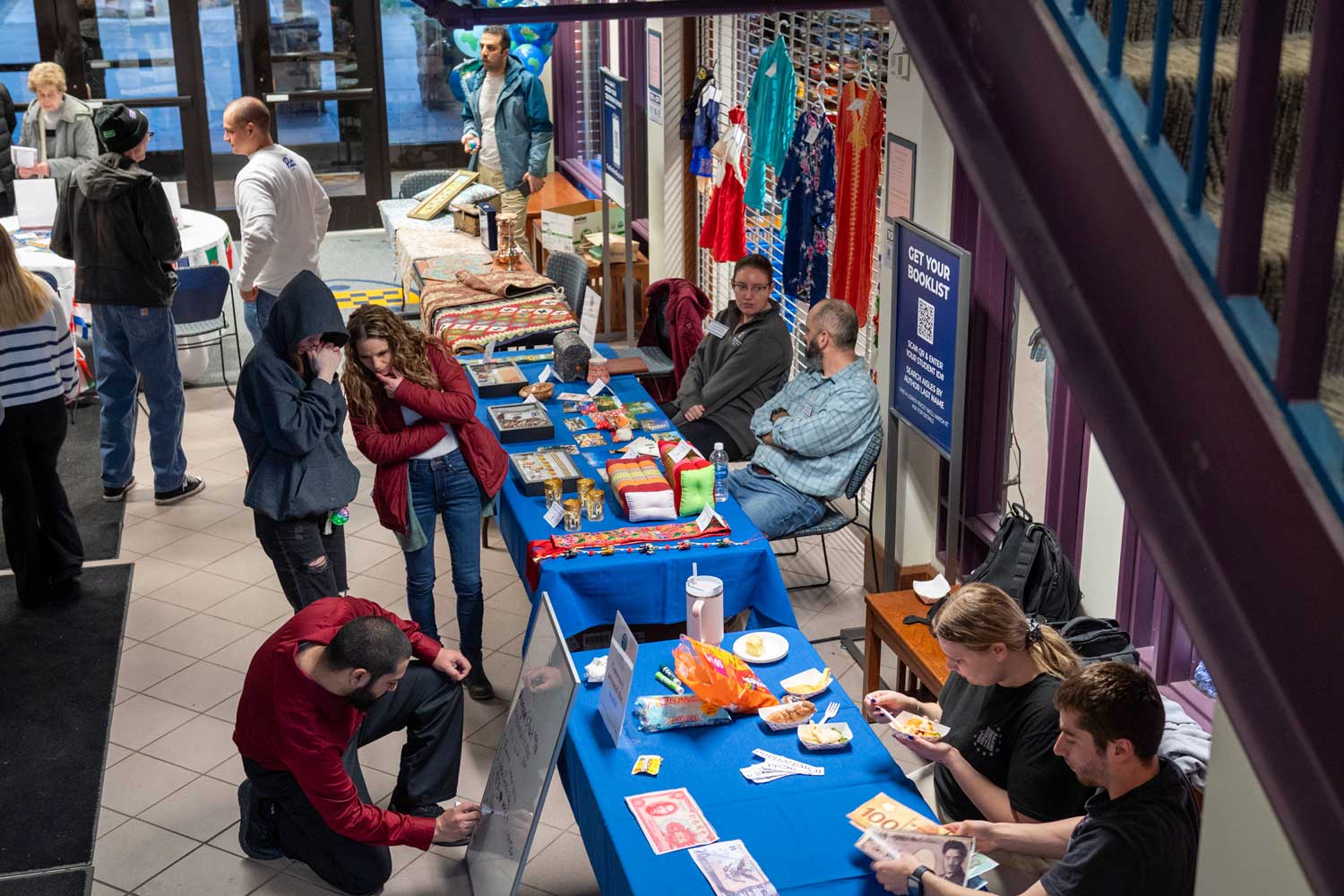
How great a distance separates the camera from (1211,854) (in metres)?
2.51

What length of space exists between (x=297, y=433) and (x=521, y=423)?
1.32 m

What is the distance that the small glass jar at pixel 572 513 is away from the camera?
195 inches

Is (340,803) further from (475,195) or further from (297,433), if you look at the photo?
(475,195)

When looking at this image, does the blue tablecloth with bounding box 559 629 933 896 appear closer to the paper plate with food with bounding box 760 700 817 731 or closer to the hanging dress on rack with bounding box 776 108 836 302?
the paper plate with food with bounding box 760 700 817 731

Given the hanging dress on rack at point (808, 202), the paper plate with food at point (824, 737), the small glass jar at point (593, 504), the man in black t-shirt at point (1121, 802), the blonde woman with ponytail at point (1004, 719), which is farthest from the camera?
the hanging dress on rack at point (808, 202)

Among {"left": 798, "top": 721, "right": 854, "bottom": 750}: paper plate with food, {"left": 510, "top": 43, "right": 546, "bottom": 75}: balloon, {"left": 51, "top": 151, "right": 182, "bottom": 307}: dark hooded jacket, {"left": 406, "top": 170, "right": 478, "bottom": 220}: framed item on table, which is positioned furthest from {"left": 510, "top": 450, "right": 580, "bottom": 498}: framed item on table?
{"left": 510, "top": 43, "right": 546, "bottom": 75}: balloon

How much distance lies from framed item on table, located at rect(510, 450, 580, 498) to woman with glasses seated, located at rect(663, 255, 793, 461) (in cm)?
106

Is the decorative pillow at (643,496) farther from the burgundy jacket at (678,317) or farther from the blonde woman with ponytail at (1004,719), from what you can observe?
the burgundy jacket at (678,317)

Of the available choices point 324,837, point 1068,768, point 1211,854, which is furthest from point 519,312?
point 1211,854

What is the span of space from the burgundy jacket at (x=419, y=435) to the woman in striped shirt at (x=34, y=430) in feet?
5.17

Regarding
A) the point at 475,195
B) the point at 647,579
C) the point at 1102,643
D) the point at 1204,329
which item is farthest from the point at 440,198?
the point at 1204,329

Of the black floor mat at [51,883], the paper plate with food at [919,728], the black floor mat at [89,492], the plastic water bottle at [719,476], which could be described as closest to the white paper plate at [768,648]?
the paper plate with food at [919,728]

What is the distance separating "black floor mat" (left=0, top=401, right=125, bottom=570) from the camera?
6781 millimetres

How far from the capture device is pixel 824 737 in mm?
3672
